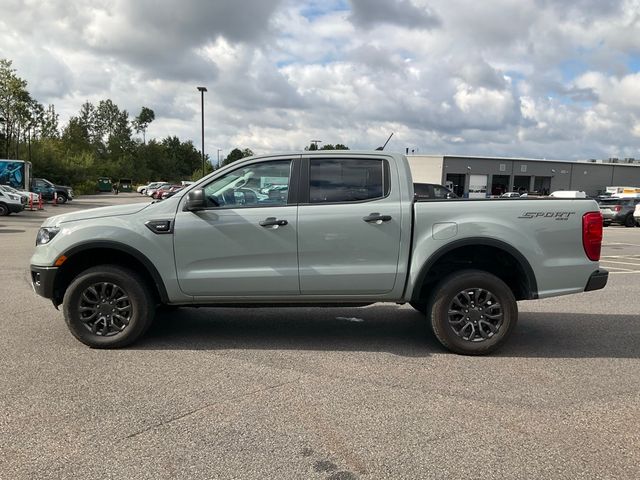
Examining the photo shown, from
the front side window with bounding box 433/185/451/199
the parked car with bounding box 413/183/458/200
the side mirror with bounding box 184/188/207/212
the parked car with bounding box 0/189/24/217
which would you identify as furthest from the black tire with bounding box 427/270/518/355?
the parked car with bounding box 0/189/24/217

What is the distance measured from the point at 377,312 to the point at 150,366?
3.14 meters

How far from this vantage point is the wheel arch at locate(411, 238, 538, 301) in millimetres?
4836

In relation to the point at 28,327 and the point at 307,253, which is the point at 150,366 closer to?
the point at 307,253

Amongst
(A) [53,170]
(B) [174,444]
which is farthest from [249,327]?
(A) [53,170]

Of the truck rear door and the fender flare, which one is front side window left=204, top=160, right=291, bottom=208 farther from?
the fender flare

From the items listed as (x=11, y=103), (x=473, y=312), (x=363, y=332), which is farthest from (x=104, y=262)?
(x=11, y=103)

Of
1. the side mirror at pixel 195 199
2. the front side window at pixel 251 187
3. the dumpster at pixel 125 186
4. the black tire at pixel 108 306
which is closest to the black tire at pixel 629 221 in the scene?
the front side window at pixel 251 187

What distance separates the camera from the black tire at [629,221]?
27.0m

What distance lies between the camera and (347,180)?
504 centimetres

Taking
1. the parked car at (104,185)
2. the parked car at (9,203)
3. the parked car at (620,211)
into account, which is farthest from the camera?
the parked car at (104,185)

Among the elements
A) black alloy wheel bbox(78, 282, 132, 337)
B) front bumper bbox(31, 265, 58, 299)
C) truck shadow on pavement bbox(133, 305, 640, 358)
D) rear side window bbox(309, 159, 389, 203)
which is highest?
rear side window bbox(309, 159, 389, 203)

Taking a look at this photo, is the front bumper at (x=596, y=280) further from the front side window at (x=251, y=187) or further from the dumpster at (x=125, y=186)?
the dumpster at (x=125, y=186)

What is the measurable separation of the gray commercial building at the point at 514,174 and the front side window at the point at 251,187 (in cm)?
6226

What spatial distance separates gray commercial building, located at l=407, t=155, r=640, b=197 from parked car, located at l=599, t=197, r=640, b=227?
123ft
